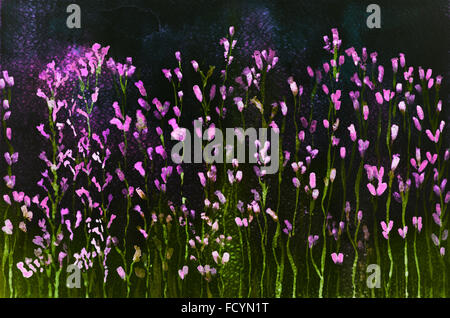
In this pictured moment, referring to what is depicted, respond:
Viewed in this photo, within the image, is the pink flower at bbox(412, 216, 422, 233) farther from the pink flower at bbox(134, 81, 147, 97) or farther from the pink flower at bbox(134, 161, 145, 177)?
the pink flower at bbox(134, 81, 147, 97)

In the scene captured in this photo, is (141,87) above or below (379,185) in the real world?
above

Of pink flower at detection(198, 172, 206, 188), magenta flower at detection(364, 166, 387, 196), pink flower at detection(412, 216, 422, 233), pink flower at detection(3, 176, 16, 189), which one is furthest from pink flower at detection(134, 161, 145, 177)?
pink flower at detection(412, 216, 422, 233)

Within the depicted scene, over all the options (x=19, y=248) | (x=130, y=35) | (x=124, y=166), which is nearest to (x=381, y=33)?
(x=130, y=35)

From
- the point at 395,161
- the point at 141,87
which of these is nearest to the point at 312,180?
the point at 395,161

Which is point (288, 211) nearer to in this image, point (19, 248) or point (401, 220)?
point (401, 220)

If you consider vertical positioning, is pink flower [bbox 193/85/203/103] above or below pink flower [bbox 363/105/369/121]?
above

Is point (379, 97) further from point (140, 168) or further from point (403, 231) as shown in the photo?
point (140, 168)

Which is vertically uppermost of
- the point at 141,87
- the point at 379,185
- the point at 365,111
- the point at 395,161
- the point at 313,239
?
the point at 141,87

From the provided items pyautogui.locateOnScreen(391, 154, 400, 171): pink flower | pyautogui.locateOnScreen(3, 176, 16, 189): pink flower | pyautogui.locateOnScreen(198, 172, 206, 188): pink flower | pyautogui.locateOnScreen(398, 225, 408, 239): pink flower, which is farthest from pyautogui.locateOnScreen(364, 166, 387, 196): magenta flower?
pyautogui.locateOnScreen(3, 176, 16, 189): pink flower

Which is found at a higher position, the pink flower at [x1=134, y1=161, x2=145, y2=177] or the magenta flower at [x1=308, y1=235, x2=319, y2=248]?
the pink flower at [x1=134, y1=161, x2=145, y2=177]

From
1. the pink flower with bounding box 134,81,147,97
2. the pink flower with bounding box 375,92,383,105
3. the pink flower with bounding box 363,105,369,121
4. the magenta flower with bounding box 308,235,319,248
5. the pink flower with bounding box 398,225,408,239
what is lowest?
the magenta flower with bounding box 308,235,319,248

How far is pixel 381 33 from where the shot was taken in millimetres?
2008

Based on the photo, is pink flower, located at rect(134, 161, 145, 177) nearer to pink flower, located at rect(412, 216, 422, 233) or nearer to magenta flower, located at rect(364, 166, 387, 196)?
magenta flower, located at rect(364, 166, 387, 196)

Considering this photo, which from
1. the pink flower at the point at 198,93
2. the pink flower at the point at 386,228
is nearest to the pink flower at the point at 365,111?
the pink flower at the point at 386,228
